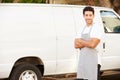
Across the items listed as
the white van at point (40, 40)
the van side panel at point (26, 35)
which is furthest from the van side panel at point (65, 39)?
the van side panel at point (26, 35)

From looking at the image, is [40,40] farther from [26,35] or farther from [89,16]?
[89,16]

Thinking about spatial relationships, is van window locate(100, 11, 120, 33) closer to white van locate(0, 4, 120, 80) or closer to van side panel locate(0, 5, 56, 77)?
white van locate(0, 4, 120, 80)

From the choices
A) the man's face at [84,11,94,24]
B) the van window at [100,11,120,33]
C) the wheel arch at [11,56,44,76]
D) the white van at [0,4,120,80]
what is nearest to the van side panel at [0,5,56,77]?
the white van at [0,4,120,80]

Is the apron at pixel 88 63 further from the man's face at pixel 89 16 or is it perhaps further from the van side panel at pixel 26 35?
the van side panel at pixel 26 35

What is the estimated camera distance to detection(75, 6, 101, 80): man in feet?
21.4

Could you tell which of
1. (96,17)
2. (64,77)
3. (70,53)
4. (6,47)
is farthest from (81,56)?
(64,77)

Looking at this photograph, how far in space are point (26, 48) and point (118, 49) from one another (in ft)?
8.79

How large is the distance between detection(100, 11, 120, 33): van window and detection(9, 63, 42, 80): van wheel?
2.24m

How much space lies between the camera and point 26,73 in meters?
9.31

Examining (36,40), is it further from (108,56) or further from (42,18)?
(108,56)

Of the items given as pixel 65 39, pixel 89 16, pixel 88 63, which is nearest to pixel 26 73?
pixel 65 39

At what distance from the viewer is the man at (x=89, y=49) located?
21.4 feet

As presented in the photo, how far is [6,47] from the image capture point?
895cm

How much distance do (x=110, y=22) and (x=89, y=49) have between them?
14.1ft
